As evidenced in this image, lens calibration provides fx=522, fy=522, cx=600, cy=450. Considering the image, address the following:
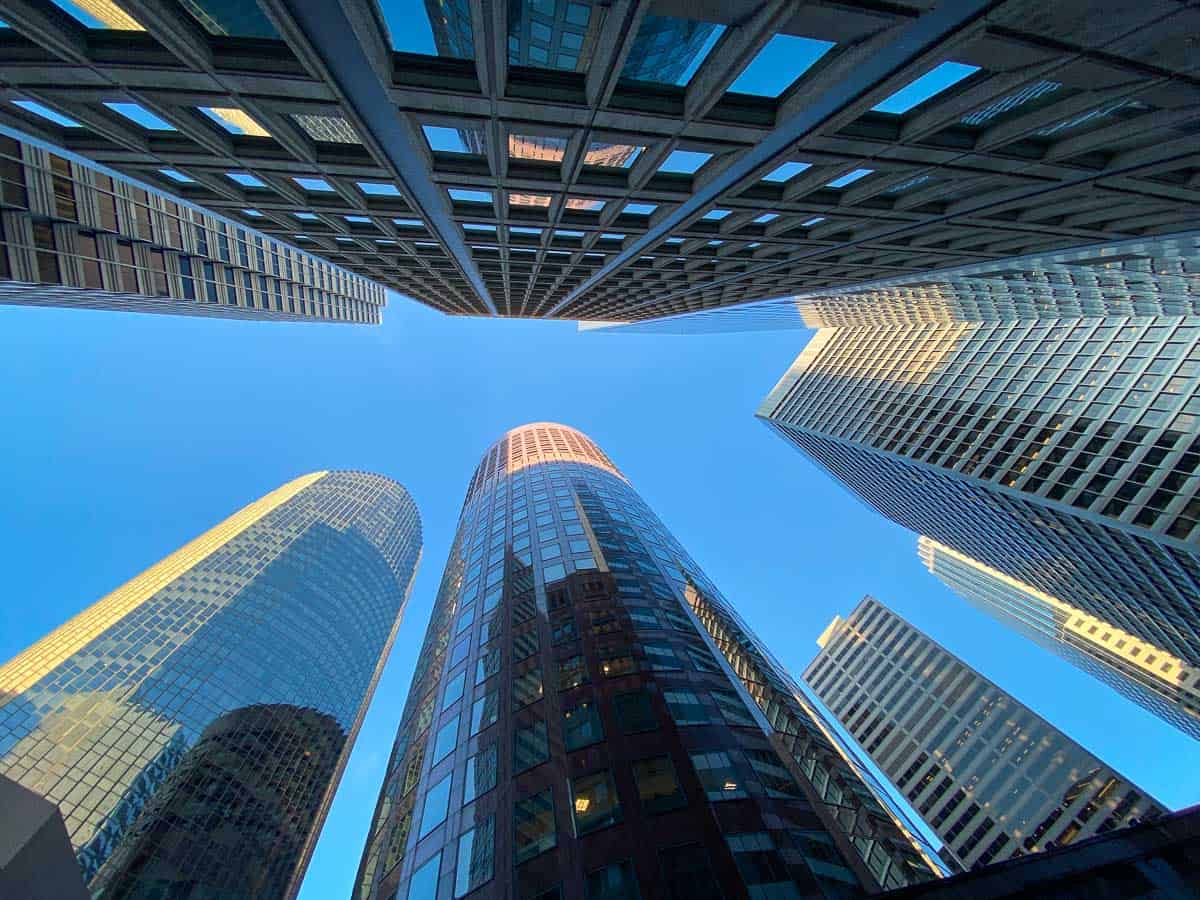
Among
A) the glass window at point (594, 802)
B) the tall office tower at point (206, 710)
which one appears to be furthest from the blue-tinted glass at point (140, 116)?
the tall office tower at point (206, 710)

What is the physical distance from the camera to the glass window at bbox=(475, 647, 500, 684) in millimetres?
33969

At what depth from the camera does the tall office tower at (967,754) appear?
84.6 metres

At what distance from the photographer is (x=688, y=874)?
19.6 m

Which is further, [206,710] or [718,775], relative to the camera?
[206,710]

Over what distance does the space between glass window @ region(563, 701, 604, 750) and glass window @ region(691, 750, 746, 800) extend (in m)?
4.94

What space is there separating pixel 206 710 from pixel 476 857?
83135 millimetres

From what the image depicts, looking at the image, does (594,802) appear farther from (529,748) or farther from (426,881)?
(426,881)

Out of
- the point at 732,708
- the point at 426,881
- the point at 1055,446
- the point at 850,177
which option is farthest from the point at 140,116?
A: the point at 1055,446

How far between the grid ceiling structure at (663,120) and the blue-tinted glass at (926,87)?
56 mm

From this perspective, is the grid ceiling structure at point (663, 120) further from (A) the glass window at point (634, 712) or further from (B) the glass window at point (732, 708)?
(B) the glass window at point (732, 708)

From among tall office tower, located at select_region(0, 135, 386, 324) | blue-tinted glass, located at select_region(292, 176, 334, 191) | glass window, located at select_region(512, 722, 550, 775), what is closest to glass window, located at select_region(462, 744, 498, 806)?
glass window, located at select_region(512, 722, 550, 775)

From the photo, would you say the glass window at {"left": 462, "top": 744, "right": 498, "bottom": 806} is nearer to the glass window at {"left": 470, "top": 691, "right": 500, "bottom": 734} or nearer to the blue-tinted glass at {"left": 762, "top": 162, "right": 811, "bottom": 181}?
the glass window at {"left": 470, "top": 691, "right": 500, "bottom": 734}

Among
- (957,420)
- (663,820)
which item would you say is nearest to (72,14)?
(663,820)

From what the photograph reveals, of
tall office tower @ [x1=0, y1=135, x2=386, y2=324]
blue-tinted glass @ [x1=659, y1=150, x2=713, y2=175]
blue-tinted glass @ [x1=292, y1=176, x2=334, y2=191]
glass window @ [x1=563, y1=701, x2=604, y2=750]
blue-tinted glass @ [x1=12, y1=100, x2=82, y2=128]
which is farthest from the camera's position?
glass window @ [x1=563, y1=701, x2=604, y2=750]
